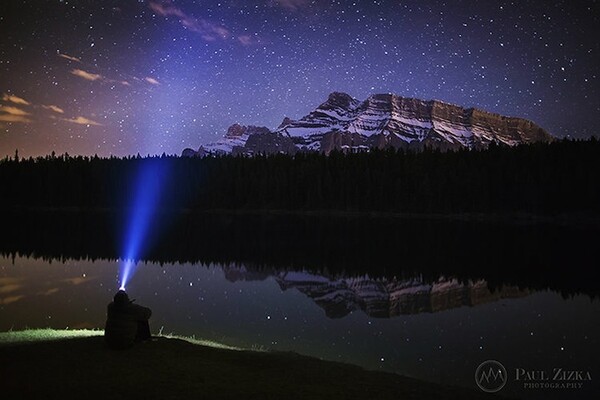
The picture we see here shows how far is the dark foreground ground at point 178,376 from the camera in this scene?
11602 mm

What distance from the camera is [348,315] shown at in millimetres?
28703

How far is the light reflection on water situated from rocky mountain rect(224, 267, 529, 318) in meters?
0.08

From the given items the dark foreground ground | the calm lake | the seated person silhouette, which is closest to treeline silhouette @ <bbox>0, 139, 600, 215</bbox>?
the calm lake

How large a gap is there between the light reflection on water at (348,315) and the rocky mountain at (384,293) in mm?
76

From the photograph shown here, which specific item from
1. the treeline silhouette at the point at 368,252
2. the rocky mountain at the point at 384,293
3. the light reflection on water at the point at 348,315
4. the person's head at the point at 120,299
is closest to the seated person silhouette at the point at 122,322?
the person's head at the point at 120,299

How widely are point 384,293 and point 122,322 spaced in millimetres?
23239

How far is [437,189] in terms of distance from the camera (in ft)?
449

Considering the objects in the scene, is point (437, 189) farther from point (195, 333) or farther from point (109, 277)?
point (195, 333)

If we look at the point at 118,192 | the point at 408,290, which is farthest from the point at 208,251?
the point at 118,192

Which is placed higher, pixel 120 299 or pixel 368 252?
pixel 120 299

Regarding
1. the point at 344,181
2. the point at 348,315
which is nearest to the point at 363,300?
the point at 348,315

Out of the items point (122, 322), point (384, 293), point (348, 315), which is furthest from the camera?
point (384, 293)

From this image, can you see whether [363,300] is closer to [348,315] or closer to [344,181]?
[348,315]

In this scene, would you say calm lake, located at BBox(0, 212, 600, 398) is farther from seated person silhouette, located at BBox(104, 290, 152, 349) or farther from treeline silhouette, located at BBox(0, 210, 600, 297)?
seated person silhouette, located at BBox(104, 290, 152, 349)
